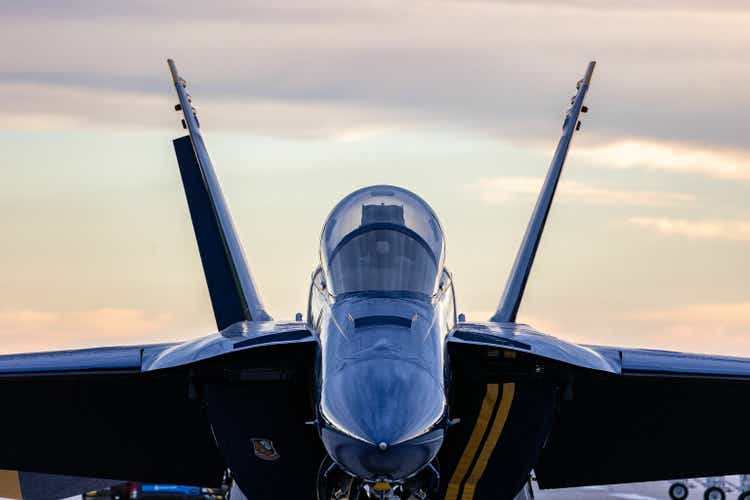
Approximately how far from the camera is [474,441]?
15883 millimetres

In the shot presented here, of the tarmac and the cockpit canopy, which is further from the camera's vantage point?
the tarmac

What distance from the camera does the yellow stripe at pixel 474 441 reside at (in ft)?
50.9

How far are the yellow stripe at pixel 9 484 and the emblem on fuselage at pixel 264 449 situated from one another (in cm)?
499

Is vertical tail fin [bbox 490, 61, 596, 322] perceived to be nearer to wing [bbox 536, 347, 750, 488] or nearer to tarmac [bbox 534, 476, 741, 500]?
wing [bbox 536, 347, 750, 488]

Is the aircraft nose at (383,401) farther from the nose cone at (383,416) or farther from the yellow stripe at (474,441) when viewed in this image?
the yellow stripe at (474,441)

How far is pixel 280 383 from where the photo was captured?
51.1 feet

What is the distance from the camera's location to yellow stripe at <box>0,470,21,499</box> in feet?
65.5

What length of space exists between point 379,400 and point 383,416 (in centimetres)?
14

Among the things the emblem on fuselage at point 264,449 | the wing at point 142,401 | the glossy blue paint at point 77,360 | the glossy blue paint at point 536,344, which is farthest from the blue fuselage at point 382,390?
the glossy blue paint at point 77,360

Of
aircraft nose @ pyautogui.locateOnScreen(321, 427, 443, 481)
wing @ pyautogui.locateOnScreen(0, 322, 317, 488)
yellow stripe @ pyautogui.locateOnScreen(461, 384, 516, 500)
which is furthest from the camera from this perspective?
yellow stripe @ pyautogui.locateOnScreen(461, 384, 516, 500)

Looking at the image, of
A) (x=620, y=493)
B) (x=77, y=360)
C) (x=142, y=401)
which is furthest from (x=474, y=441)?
(x=620, y=493)

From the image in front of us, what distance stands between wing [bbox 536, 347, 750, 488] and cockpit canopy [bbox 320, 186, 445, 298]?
212cm

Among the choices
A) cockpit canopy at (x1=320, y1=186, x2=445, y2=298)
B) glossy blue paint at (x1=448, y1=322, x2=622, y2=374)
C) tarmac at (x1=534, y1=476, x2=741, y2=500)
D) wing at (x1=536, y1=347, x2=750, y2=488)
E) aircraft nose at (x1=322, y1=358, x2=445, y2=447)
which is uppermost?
cockpit canopy at (x1=320, y1=186, x2=445, y2=298)

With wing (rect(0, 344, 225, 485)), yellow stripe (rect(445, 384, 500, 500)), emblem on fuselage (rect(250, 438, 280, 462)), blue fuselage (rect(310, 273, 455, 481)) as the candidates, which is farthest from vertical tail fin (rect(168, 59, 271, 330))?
blue fuselage (rect(310, 273, 455, 481))
